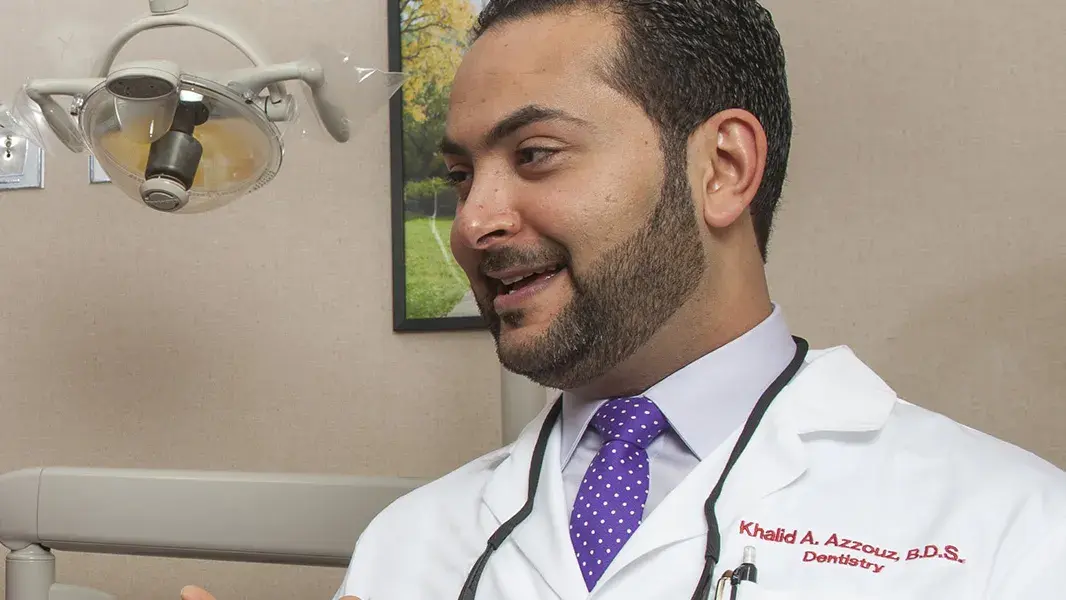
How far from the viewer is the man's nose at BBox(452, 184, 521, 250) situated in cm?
104

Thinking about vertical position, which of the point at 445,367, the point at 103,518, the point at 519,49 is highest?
the point at 519,49

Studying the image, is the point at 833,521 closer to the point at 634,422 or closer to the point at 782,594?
the point at 782,594

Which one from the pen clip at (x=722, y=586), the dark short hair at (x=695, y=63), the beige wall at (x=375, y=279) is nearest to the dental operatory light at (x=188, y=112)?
the beige wall at (x=375, y=279)

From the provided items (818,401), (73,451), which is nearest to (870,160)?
(818,401)

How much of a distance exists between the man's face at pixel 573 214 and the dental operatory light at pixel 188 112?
1.43 feet

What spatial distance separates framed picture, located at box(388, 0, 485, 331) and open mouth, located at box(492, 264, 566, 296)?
0.73m

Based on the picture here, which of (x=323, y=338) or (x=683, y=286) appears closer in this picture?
(x=683, y=286)

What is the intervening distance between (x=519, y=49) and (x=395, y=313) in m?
0.87

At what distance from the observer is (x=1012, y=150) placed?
5.13ft

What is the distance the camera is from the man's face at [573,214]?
3.34 ft

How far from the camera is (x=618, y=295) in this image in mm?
1027

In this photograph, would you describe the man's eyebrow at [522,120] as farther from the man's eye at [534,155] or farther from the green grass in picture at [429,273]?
the green grass in picture at [429,273]

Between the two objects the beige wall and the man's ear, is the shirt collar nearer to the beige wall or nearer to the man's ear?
the man's ear

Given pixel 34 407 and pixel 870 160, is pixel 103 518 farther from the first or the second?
pixel 870 160
